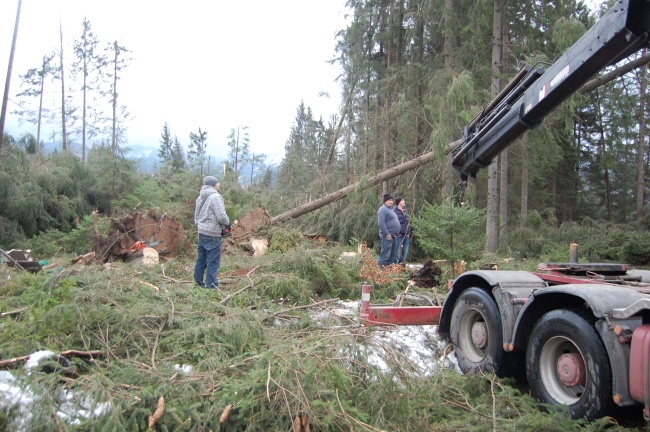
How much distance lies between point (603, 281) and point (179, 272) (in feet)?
22.3

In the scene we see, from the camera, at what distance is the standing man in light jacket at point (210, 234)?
764cm

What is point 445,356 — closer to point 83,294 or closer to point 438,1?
point 83,294

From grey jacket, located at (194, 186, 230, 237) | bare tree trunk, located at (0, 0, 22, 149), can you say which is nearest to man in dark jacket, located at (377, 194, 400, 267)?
grey jacket, located at (194, 186, 230, 237)

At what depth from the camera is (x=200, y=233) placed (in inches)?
306

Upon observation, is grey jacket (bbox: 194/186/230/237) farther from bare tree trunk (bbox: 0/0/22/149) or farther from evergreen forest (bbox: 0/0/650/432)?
bare tree trunk (bbox: 0/0/22/149)

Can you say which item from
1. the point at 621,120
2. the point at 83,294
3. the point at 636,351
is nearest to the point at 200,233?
the point at 83,294

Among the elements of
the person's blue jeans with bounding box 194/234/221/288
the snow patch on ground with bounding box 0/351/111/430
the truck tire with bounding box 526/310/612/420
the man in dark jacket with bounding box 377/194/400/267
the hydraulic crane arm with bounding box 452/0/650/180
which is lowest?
the snow patch on ground with bounding box 0/351/111/430

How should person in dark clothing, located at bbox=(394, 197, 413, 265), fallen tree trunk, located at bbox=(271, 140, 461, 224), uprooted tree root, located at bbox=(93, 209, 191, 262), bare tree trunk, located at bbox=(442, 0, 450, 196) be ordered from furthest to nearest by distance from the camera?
bare tree trunk, located at bbox=(442, 0, 450, 196), fallen tree trunk, located at bbox=(271, 140, 461, 224), uprooted tree root, located at bbox=(93, 209, 191, 262), person in dark clothing, located at bbox=(394, 197, 413, 265)

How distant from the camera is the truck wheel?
4.49 meters

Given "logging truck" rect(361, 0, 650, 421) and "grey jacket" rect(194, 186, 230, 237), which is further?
"grey jacket" rect(194, 186, 230, 237)

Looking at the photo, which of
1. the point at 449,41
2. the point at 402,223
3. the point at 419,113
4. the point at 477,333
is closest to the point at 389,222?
the point at 402,223

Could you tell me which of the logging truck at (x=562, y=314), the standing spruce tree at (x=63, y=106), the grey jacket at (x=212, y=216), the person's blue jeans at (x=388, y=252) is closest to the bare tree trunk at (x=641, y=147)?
the person's blue jeans at (x=388, y=252)

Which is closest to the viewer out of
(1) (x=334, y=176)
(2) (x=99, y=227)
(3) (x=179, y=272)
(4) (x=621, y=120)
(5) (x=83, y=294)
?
(5) (x=83, y=294)

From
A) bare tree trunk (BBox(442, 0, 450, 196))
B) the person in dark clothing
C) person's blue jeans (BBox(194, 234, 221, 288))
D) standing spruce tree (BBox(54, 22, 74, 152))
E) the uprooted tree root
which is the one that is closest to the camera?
person's blue jeans (BBox(194, 234, 221, 288))
